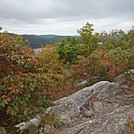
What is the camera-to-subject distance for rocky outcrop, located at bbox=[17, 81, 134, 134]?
5617 mm

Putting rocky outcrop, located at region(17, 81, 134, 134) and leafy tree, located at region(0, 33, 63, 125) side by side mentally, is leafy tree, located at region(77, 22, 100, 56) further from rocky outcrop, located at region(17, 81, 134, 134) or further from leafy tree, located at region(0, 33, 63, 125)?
leafy tree, located at region(0, 33, 63, 125)

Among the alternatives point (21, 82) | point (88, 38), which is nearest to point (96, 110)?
point (21, 82)

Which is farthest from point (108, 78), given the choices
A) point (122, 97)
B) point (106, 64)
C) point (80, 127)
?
point (80, 127)

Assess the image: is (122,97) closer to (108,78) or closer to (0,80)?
(108,78)

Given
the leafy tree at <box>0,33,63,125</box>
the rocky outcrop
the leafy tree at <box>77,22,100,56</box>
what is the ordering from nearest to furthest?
1. the leafy tree at <box>0,33,63,125</box>
2. the rocky outcrop
3. the leafy tree at <box>77,22,100,56</box>

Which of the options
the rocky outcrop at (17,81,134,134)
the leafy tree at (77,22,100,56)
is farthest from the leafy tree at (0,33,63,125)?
the leafy tree at (77,22,100,56)

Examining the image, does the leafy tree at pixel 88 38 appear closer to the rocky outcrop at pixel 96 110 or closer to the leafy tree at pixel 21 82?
the rocky outcrop at pixel 96 110

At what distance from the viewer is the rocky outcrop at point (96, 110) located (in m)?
5.62

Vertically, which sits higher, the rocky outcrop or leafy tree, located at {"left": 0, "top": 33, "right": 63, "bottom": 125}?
leafy tree, located at {"left": 0, "top": 33, "right": 63, "bottom": 125}

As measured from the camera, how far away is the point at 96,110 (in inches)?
A: 301

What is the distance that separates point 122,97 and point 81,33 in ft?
78.3

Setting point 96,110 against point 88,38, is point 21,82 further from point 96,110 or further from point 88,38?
point 88,38

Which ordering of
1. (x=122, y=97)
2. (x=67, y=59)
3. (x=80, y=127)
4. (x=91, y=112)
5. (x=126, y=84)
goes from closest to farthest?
1. (x=80, y=127)
2. (x=91, y=112)
3. (x=122, y=97)
4. (x=126, y=84)
5. (x=67, y=59)

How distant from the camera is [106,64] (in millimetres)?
12289
